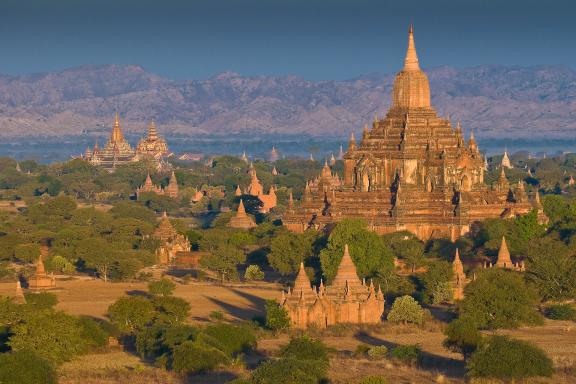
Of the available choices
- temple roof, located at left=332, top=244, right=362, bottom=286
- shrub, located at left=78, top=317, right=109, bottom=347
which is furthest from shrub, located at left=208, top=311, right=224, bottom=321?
shrub, located at left=78, top=317, right=109, bottom=347

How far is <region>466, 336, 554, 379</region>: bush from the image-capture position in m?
60.2

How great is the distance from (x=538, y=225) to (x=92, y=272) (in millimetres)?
23047

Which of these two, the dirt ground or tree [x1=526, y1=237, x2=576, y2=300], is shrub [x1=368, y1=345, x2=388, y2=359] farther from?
tree [x1=526, y1=237, x2=576, y2=300]

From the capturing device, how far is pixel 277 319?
71.9m

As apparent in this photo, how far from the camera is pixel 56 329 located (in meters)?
66.1

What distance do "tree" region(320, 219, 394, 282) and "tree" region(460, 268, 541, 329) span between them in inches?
394

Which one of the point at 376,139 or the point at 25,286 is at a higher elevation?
the point at 376,139

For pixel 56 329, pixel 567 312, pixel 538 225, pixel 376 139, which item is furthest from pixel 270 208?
pixel 56 329

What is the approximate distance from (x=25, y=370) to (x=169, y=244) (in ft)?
148

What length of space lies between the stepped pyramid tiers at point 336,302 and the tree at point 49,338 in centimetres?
962

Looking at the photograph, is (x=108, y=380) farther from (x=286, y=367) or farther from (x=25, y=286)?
(x=25, y=286)

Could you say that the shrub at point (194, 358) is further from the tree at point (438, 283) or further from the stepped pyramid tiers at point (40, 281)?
the stepped pyramid tiers at point (40, 281)

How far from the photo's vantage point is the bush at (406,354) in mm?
64625

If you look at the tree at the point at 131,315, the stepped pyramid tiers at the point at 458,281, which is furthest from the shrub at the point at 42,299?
the stepped pyramid tiers at the point at 458,281
